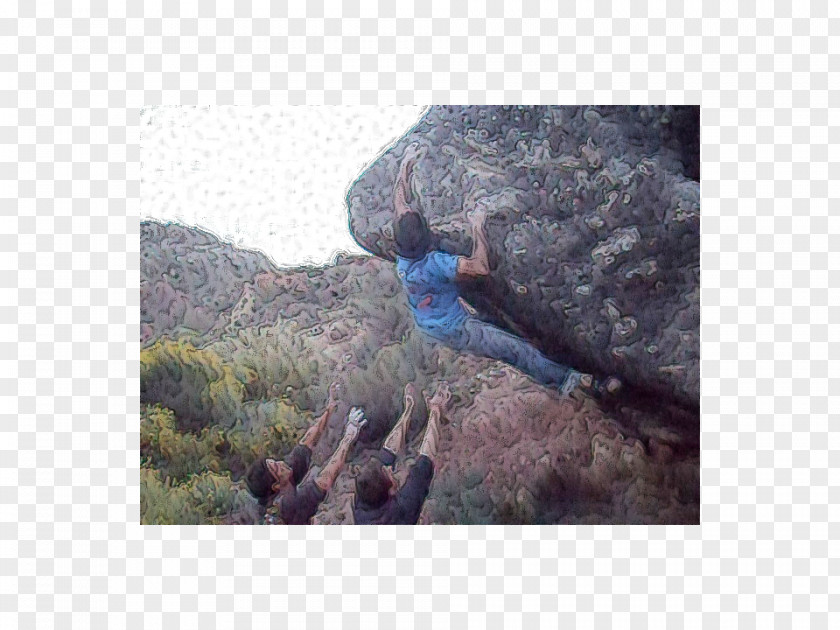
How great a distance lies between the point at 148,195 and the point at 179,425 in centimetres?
106

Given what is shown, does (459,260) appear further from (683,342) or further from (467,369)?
(683,342)

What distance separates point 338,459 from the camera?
Result: 278 cm

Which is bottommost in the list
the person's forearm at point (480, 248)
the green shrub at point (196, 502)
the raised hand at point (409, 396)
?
the green shrub at point (196, 502)

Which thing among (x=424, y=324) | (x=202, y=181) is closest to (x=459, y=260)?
(x=424, y=324)

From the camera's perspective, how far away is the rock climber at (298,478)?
2.78 m

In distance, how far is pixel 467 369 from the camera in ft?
9.17

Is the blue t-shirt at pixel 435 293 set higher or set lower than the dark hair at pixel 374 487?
higher

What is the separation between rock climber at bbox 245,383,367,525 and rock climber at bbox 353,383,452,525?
0.13 m

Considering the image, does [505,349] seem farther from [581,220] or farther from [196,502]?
[196,502]

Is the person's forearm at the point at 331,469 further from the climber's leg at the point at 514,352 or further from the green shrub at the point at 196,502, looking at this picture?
the climber's leg at the point at 514,352

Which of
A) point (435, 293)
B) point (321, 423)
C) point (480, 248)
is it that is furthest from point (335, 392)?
point (480, 248)

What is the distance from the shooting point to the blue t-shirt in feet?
9.26

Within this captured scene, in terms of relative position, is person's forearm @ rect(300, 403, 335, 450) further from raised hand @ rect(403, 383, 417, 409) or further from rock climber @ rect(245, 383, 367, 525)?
raised hand @ rect(403, 383, 417, 409)

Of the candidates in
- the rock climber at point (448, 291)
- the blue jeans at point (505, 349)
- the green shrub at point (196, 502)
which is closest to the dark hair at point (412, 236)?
the rock climber at point (448, 291)
